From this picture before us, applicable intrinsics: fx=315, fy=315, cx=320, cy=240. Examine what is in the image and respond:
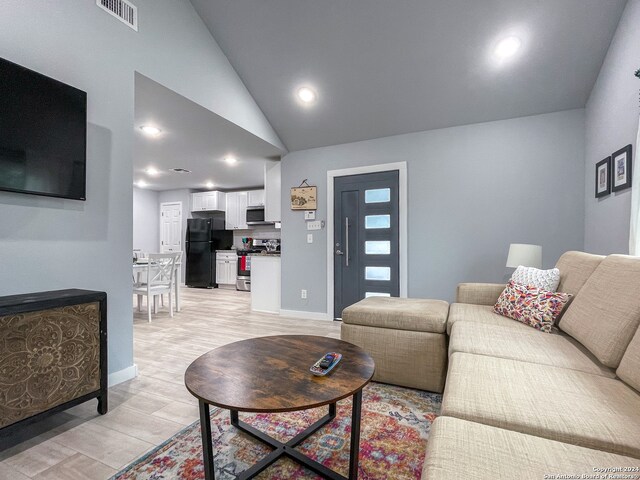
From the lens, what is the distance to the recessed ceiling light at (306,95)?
11.2ft

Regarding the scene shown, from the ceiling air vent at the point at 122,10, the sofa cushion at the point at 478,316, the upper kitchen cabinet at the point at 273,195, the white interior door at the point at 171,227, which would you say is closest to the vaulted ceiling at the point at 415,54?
the ceiling air vent at the point at 122,10

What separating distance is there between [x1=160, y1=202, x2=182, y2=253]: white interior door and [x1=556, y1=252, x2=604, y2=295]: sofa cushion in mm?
7533

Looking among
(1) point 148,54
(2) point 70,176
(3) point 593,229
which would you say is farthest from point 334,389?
(3) point 593,229

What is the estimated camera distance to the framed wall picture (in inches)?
82.1

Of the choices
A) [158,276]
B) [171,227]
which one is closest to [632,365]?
[158,276]

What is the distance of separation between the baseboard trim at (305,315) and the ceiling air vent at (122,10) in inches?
A: 133

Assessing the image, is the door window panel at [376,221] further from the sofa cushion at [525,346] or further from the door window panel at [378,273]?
the sofa cushion at [525,346]

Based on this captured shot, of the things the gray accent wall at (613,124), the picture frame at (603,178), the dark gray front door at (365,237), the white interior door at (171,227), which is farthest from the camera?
the white interior door at (171,227)

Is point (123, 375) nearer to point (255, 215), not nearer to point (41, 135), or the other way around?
point (41, 135)

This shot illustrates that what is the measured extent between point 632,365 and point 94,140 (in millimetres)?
2988

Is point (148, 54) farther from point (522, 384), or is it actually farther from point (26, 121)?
point (522, 384)

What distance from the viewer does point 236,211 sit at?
7.50 m

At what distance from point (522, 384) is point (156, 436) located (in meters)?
1.73

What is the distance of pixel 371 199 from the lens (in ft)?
12.8
